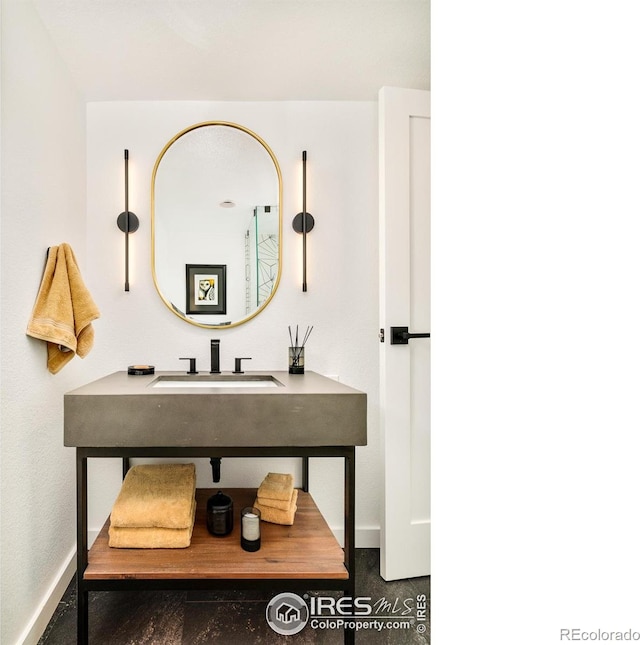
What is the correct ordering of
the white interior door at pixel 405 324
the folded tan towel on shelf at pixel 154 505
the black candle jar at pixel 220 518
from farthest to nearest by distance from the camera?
the white interior door at pixel 405 324 → the black candle jar at pixel 220 518 → the folded tan towel on shelf at pixel 154 505

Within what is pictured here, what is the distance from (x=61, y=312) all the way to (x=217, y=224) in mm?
785

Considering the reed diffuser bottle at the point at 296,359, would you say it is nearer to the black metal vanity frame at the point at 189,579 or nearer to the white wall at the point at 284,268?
the white wall at the point at 284,268

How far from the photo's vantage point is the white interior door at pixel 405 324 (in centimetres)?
182

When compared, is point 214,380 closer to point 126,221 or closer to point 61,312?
point 61,312

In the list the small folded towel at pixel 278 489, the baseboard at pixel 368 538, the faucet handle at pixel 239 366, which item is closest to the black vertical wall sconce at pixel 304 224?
the faucet handle at pixel 239 366

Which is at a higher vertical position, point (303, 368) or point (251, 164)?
point (251, 164)

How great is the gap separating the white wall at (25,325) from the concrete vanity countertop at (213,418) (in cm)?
23

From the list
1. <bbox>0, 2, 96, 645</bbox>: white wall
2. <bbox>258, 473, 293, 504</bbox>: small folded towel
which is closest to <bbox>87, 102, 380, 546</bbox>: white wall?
<bbox>0, 2, 96, 645</bbox>: white wall
